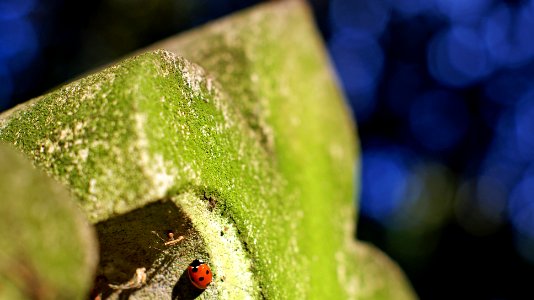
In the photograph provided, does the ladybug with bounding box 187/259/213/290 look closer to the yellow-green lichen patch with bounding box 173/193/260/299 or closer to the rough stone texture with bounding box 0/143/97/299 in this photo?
the yellow-green lichen patch with bounding box 173/193/260/299

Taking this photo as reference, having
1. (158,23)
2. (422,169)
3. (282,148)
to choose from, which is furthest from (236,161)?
(422,169)

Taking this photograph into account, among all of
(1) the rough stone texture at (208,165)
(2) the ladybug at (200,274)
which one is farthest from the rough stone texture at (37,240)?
(2) the ladybug at (200,274)

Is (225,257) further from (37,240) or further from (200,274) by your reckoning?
(37,240)

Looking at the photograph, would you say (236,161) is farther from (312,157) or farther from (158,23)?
(158,23)

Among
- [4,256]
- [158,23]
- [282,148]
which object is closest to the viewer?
[4,256]

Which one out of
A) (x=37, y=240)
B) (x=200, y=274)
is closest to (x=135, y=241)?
(x=200, y=274)

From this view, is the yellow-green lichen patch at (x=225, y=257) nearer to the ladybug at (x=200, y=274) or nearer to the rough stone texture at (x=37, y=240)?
the ladybug at (x=200, y=274)

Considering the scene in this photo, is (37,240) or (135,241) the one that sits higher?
(37,240)

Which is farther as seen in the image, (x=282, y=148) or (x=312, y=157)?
(x=312, y=157)
